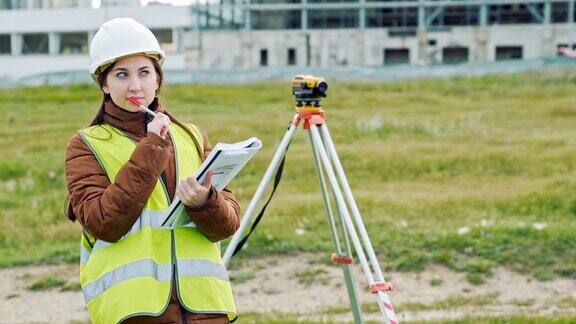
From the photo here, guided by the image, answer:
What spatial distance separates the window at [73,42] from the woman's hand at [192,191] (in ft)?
207

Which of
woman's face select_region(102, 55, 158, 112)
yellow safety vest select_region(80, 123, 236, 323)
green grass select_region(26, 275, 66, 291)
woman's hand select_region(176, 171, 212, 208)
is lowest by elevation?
green grass select_region(26, 275, 66, 291)

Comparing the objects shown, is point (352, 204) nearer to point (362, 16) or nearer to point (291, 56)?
point (362, 16)

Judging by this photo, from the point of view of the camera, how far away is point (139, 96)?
3.50 metres

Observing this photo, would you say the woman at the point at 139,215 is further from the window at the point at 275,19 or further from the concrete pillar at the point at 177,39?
the concrete pillar at the point at 177,39

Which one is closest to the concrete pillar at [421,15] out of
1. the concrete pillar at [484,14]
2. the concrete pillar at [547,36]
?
the concrete pillar at [484,14]

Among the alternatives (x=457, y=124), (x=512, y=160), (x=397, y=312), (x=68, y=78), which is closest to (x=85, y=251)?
(x=397, y=312)

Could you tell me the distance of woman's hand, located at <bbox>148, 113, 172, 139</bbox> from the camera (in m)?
3.37

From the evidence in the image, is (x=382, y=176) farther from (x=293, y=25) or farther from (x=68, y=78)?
(x=293, y=25)

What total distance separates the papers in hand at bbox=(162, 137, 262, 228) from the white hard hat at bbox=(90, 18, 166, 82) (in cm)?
48

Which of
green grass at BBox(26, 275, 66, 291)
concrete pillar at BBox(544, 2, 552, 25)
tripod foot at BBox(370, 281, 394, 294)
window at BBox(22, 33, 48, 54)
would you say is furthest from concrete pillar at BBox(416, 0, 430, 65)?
tripod foot at BBox(370, 281, 394, 294)

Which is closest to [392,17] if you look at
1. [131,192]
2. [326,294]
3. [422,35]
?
[422,35]

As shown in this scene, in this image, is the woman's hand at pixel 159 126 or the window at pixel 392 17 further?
the window at pixel 392 17

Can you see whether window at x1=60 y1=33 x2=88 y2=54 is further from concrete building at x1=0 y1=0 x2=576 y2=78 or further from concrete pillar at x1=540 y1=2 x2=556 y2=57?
concrete pillar at x1=540 y1=2 x2=556 y2=57

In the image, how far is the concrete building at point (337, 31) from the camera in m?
55.5
